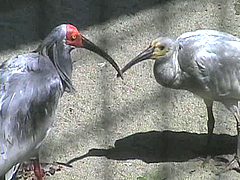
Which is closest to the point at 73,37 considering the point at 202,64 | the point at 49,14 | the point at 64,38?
the point at 64,38

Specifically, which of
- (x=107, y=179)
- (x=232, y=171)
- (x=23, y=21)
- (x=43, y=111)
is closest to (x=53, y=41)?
(x=43, y=111)

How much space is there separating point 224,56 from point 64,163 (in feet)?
3.61

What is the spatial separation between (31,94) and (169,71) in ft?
2.69

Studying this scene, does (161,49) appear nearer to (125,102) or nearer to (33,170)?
(125,102)

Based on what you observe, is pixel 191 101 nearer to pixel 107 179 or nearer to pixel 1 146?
pixel 107 179

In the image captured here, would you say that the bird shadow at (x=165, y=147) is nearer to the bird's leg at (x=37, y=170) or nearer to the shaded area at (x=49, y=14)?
the bird's leg at (x=37, y=170)

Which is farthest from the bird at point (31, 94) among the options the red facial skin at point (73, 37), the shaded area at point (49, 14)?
the shaded area at point (49, 14)

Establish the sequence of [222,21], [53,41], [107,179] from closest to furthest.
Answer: [53,41] < [107,179] < [222,21]

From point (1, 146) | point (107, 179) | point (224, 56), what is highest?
point (224, 56)

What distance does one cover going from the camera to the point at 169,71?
384cm

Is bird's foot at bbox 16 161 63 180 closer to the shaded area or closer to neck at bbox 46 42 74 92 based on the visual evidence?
neck at bbox 46 42 74 92

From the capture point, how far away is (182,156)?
4.09 meters

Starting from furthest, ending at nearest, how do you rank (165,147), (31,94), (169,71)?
(165,147), (169,71), (31,94)

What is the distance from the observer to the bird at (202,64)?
3760 millimetres
